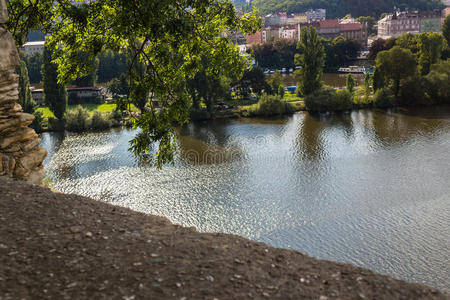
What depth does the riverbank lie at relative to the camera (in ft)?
16.3

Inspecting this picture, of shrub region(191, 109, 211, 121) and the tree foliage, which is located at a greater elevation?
the tree foliage

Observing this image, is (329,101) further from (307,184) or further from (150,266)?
(150,266)

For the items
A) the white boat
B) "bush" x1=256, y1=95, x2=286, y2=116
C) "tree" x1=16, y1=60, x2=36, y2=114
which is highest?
the white boat

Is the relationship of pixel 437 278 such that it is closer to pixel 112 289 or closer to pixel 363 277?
pixel 363 277

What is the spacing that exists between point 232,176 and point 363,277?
20.9m

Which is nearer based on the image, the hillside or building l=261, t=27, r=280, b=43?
building l=261, t=27, r=280, b=43

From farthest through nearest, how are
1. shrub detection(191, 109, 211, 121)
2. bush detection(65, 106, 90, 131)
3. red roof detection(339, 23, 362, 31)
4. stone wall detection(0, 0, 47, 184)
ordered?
red roof detection(339, 23, 362, 31), shrub detection(191, 109, 211, 121), bush detection(65, 106, 90, 131), stone wall detection(0, 0, 47, 184)

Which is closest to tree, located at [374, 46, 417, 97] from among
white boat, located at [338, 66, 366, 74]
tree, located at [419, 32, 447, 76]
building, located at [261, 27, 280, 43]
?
tree, located at [419, 32, 447, 76]

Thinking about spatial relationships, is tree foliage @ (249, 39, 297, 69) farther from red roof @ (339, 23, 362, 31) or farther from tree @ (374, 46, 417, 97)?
red roof @ (339, 23, 362, 31)

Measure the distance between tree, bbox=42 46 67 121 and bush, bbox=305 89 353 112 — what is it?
23.7 meters

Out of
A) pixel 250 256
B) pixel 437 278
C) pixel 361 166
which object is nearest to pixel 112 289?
pixel 250 256

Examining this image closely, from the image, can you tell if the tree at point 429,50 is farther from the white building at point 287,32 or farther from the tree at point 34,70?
Result: the white building at point 287,32

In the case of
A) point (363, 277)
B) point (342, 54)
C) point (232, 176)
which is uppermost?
point (342, 54)

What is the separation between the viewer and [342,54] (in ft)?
284
